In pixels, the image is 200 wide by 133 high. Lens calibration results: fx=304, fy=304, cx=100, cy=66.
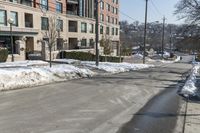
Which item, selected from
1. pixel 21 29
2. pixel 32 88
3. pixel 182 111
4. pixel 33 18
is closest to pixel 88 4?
pixel 33 18

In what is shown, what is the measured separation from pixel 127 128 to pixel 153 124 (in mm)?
999

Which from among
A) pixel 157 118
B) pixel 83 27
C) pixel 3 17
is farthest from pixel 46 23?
pixel 157 118

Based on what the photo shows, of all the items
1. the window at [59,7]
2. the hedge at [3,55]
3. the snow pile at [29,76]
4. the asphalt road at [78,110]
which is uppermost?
the window at [59,7]

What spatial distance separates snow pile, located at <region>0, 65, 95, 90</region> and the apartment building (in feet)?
27.9

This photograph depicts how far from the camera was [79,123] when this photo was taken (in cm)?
873

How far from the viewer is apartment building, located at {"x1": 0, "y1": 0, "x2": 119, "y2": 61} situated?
38.1m

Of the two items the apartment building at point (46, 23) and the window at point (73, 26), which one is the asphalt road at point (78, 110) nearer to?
the apartment building at point (46, 23)

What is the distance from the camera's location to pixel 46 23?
4697 centimetres

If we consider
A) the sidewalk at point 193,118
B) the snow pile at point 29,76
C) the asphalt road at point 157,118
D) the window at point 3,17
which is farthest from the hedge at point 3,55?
the sidewalk at point 193,118

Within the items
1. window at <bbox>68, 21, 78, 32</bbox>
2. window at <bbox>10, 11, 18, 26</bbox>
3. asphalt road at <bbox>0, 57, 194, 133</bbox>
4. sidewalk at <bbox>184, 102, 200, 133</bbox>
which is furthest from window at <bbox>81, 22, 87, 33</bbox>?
sidewalk at <bbox>184, 102, 200, 133</bbox>

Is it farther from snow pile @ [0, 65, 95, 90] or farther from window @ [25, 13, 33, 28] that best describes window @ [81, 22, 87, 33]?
snow pile @ [0, 65, 95, 90]

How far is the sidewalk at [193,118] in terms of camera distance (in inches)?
346

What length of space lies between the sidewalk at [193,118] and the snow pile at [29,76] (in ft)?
27.5

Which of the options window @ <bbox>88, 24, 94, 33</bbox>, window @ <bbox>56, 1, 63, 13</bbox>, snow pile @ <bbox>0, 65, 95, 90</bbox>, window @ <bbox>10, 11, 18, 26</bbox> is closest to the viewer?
snow pile @ <bbox>0, 65, 95, 90</bbox>
